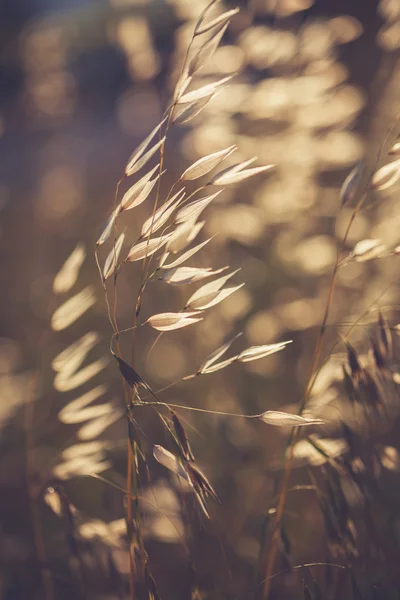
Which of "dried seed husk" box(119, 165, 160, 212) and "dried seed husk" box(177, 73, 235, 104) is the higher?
"dried seed husk" box(177, 73, 235, 104)

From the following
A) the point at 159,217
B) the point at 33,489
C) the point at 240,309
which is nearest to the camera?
the point at 159,217

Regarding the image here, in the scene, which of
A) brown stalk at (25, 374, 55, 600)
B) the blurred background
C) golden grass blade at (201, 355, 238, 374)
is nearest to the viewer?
golden grass blade at (201, 355, 238, 374)

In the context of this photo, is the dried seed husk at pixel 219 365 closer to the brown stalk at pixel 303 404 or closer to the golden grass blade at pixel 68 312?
the brown stalk at pixel 303 404

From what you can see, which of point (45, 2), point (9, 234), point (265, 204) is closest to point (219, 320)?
point (265, 204)

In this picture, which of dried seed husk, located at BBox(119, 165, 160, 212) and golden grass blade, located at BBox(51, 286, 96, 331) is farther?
golden grass blade, located at BBox(51, 286, 96, 331)

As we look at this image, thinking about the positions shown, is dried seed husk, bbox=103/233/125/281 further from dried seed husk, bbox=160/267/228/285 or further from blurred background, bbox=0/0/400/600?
blurred background, bbox=0/0/400/600

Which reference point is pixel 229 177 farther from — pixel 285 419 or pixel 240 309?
pixel 240 309

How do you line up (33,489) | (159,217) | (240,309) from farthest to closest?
(240,309), (33,489), (159,217)

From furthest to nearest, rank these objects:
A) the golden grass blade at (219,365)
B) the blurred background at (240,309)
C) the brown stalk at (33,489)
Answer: the blurred background at (240,309), the brown stalk at (33,489), the golden grass blade at (219,365)

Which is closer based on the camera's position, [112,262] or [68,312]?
[112,262]

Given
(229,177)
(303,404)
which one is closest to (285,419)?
(303,404)

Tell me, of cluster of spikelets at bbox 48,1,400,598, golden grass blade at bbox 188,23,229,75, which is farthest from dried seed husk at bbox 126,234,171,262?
golden grass blade at bbox 188,23,229,75

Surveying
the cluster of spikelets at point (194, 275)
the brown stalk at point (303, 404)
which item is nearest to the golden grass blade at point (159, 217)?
the cluster of spikelets at point (194, 275)

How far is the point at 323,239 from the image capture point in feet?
2.81
